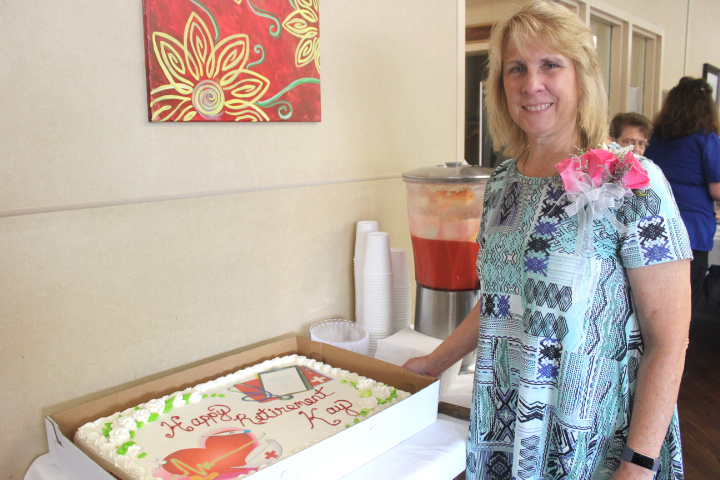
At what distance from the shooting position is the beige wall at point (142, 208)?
3.22ft

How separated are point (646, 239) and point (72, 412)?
3.32 ft

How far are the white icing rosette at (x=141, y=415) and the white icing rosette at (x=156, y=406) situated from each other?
1cm

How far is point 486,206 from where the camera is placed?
1.08 m

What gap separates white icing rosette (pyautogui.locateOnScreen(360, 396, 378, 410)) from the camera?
1078 millimetres

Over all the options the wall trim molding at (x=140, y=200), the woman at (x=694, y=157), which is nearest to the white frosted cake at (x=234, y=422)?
the wall trim molding at (x=140, y=200)

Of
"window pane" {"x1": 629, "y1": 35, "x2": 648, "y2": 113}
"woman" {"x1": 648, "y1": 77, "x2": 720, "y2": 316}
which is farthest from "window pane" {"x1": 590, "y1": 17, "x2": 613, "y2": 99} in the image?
"woman" {"x1": 648, "y1": 77, "x2": 720, "y2": 316}

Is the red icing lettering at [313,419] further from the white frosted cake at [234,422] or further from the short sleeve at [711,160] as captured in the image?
the short sleeve at [711,160]

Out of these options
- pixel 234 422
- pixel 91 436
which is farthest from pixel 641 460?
pixel 91 436

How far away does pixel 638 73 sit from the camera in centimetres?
442

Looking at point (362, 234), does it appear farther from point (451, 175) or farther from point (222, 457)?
point (222, 457)

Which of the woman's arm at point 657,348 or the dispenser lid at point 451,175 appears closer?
the woman's arm at point 657,348

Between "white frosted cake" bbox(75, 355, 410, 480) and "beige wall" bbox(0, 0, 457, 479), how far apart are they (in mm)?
147

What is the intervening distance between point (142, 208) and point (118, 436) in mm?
447

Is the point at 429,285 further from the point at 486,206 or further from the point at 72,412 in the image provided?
the point at 72,412
